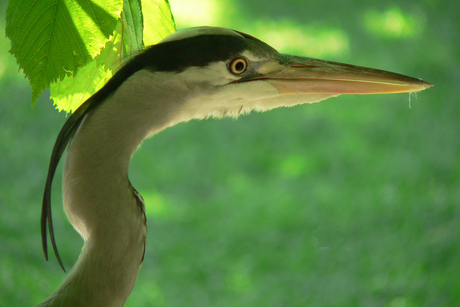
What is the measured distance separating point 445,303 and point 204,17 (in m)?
2.56

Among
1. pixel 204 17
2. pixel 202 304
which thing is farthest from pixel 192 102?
pixel 204 17

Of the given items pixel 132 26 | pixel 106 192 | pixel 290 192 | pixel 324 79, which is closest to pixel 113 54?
pixel 132 26

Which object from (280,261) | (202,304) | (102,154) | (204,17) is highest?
(204,17)

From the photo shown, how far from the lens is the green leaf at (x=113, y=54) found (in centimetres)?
87

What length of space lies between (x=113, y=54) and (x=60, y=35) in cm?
16

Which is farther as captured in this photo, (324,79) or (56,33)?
(324,79)

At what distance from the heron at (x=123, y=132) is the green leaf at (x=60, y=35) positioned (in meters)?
0.10

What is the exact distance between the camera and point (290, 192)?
9.52 feet

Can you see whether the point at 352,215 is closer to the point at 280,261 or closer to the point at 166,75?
the point at 280,261

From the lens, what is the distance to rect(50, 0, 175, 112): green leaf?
2.86 ft

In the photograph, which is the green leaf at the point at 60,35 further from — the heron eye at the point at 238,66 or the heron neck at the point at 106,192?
the heron eye at the point at 238,66

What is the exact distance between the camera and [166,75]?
0.83 meters

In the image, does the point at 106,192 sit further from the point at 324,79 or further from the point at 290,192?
the point at 290,192

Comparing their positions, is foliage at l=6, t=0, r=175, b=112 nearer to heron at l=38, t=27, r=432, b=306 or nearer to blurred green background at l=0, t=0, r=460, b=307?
heron at l=38, t=27, r=432, b=306
